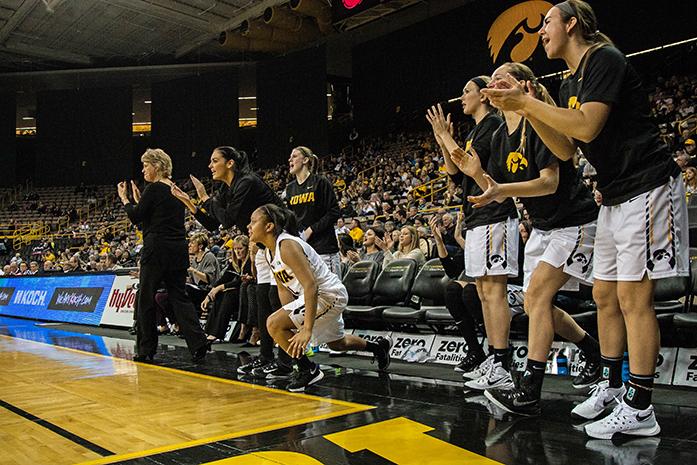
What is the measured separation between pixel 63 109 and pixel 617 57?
26.8 meters

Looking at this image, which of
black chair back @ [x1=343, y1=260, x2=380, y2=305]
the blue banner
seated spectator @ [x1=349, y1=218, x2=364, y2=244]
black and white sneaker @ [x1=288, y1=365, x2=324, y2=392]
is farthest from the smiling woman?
seated spectator @ [x1=349, y1=218, x2=364, y2=244]

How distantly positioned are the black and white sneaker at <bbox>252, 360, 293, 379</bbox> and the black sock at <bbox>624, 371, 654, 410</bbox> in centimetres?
257

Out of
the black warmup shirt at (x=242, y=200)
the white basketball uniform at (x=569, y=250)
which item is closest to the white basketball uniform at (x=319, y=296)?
the black warmup shirt at (x=242, y=200)

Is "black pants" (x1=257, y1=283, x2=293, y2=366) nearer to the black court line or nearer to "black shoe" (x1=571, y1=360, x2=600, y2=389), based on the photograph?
the black court line

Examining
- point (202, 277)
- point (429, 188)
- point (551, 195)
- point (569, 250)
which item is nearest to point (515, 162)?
point (551, 195)

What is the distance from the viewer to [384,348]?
4.82 meters

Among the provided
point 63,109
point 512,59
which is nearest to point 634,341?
point 512,59

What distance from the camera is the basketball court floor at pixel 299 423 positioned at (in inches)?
100

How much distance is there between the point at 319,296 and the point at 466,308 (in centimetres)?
113

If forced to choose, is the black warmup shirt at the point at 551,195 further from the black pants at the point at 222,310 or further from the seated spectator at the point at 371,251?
the black pants at the point at 222,310

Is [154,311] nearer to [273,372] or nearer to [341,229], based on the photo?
[273,372]

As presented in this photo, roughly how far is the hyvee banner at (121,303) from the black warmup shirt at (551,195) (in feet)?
23.7

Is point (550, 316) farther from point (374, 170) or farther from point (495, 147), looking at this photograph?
point (374, 170)

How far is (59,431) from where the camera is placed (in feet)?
10.2
